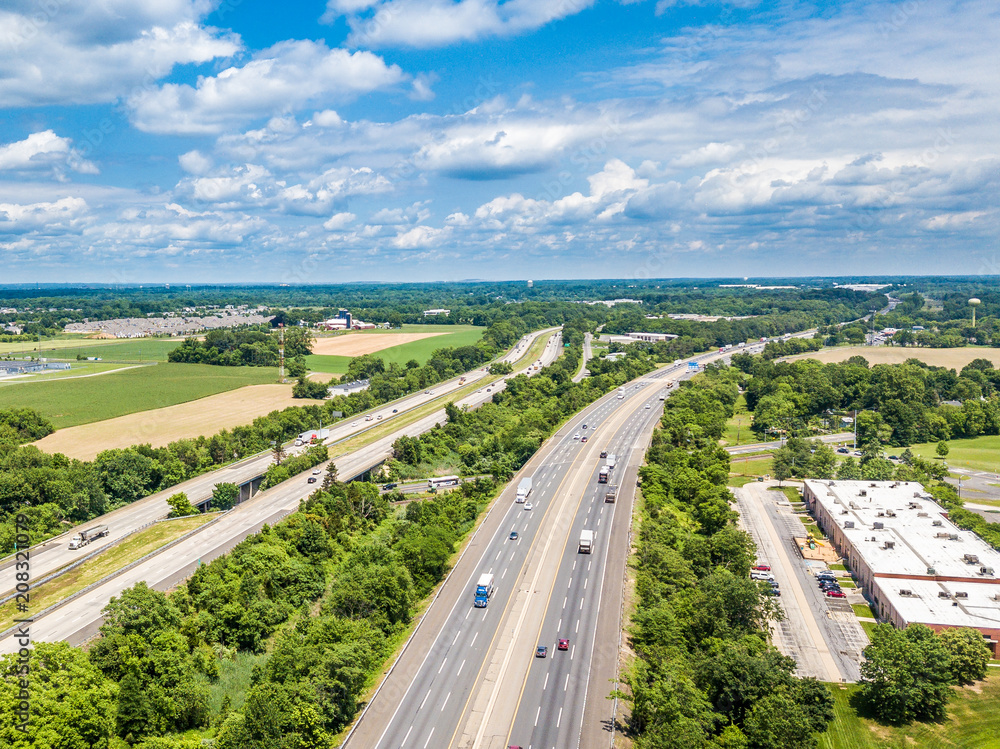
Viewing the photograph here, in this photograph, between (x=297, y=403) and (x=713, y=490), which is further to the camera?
(x=297, y=403)

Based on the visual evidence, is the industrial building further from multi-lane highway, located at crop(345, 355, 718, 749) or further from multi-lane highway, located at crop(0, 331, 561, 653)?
multi-lane highway, located at crop(0, 331, 561, 653)

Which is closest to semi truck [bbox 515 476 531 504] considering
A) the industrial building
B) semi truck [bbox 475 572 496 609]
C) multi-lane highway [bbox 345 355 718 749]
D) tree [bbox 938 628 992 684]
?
multi-lane highway [bbox 345 355 718 749]

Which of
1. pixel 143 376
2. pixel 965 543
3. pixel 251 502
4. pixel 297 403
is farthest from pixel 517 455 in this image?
pixel 143 376

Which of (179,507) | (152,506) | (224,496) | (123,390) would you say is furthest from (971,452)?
(123,390)

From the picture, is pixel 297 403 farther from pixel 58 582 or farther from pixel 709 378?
pixel 709 378

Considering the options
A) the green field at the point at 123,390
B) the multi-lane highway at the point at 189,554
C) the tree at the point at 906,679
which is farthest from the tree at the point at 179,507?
the tree at the point at 906,679

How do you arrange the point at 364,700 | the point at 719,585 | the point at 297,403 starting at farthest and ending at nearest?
the point at 297,403, the point at 719,585, the point at 364,700
